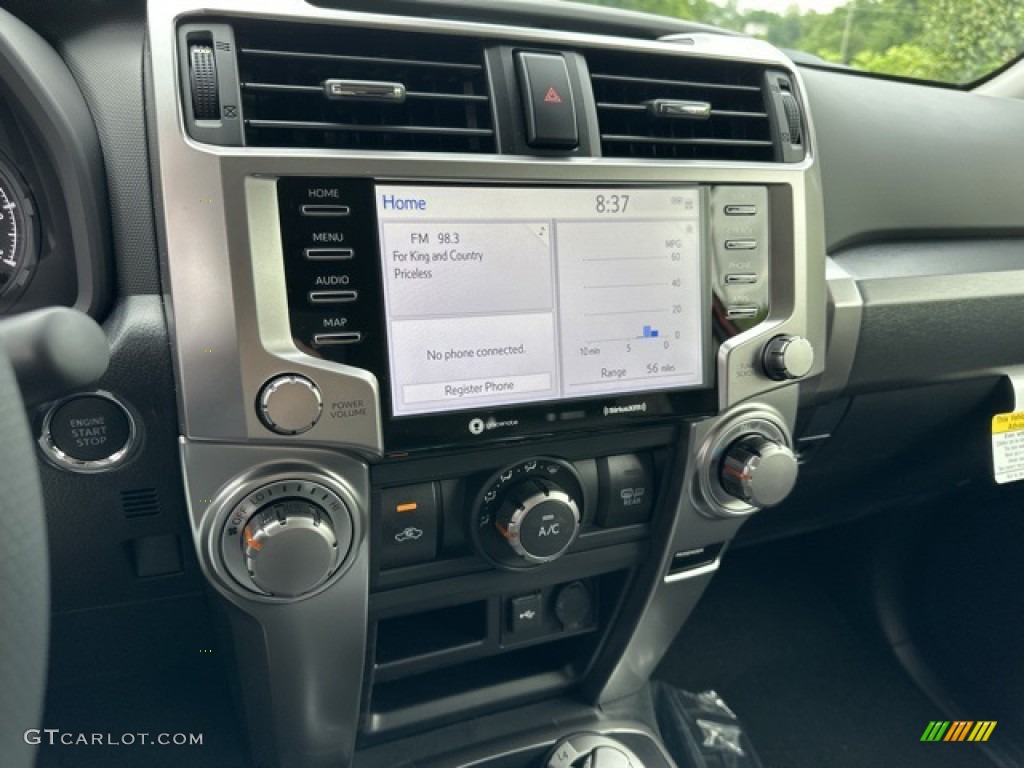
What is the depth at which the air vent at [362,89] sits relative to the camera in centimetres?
82

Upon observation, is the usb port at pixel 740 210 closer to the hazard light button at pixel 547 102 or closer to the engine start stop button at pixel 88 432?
the hazard light button at pixel 547 102

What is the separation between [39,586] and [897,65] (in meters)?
1.59

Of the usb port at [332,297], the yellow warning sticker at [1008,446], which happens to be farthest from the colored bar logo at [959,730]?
the usb port at [332,297]

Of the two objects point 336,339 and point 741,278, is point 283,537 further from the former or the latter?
point 741,278

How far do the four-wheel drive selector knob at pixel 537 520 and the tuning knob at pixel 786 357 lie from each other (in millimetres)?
304

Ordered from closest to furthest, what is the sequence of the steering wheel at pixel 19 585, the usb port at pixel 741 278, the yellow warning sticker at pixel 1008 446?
the steering wheel at pixel 19 585
the usb port at pixel 741 278
the yellow warning sticker at pixel 1008 446

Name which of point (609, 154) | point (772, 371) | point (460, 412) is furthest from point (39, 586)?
point (772, 371)

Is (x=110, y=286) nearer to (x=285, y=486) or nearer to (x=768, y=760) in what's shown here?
(x=285, y=486)

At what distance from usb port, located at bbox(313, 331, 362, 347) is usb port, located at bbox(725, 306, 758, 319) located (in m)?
0.46

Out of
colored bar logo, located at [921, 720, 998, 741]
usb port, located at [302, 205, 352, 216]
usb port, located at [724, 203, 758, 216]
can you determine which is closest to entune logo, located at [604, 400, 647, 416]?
usb port, located at [724, 203, 758, 216]

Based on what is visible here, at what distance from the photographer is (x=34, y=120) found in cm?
85

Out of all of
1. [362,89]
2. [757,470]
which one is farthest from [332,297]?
[757,470]

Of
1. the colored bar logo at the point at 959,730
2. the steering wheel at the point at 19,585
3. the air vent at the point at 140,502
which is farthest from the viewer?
the colored bar logo at the point at 959,730

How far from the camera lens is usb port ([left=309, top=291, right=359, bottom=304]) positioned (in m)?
0.82
